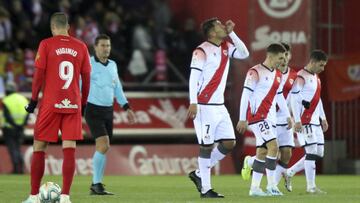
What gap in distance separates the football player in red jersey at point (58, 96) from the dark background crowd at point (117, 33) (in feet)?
43.3

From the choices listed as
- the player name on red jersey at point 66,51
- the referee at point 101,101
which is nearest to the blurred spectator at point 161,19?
the referee at point 101,101

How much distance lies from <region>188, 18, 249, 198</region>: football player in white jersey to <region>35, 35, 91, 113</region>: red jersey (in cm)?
232

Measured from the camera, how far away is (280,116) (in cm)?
1658

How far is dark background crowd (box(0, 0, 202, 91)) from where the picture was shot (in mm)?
25828

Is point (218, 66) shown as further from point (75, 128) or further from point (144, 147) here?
point (144, 147)

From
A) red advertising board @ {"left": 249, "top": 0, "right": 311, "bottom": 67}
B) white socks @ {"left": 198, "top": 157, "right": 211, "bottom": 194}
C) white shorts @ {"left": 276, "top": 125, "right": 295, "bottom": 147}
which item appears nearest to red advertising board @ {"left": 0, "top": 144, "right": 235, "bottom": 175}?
red advertising board @ {"left": 249, "top": 0, "right": 311, "bottom": 67}

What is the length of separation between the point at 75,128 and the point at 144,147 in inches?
590

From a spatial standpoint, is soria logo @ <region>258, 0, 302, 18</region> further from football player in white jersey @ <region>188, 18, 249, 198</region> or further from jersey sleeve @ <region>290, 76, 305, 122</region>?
football player in white jersey @ <region>188, 18, 249, 198</region>

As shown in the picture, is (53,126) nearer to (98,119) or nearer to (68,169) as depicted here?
(68,169)

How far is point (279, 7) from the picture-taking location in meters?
26.2

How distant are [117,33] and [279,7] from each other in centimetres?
419

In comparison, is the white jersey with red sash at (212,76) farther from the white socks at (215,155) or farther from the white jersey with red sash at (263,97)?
the white socks at (215,155)

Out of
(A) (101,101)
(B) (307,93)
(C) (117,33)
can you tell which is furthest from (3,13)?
(B) (307,93)

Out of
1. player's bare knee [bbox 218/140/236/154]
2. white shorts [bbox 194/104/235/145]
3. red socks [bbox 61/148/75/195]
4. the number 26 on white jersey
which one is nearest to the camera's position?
red socks [bbox 61/148/75/195]
